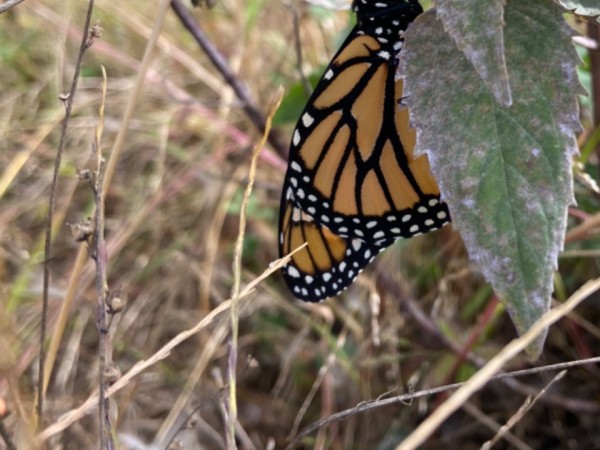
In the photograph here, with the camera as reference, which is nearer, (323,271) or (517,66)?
(517,66)

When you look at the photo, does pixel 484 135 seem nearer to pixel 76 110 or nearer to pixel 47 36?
pixel 76 110

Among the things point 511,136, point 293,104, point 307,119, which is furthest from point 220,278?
point 511,136

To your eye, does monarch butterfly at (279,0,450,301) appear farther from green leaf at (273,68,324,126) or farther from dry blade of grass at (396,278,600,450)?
dry blade of grass at (396,278,600,450)

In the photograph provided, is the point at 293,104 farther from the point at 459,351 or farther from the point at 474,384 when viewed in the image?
the point at 474,384

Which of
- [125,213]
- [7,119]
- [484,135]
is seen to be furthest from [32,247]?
[484,135]

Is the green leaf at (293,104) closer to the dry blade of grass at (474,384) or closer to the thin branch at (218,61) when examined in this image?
the thin branch at (218,61)

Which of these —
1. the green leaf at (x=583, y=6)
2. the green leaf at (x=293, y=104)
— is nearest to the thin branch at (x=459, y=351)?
the green leaf at (x=293, y=104)

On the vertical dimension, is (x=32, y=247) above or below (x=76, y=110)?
below
